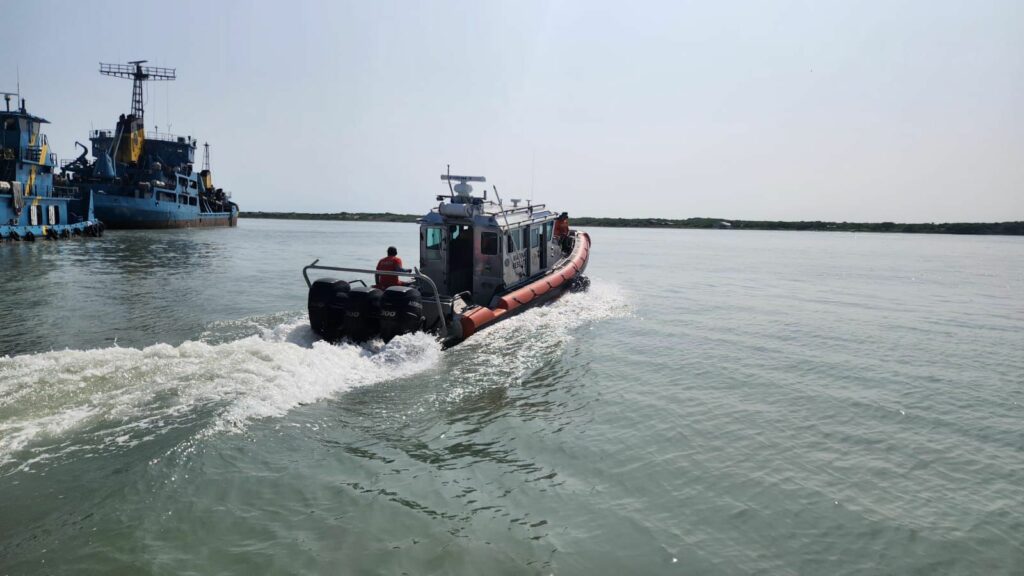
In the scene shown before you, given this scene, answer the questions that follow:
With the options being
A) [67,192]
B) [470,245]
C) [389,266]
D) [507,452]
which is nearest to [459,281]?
[470,245]

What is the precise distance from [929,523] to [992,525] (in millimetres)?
522

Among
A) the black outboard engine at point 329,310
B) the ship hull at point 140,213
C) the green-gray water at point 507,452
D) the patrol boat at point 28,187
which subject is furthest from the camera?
the ship hull at point 140,213

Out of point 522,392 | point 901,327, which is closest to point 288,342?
point 522,392

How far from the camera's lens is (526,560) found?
4266 mm

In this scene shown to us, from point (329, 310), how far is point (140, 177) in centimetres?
5033

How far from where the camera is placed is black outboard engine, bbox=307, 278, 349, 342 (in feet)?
31.7

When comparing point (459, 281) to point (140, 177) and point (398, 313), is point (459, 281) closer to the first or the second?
point (398, 313)

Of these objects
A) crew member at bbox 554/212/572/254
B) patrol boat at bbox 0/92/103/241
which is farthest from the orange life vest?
patrol boat at bbox 0/92/103/241

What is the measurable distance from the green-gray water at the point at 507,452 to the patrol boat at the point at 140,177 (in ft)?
136

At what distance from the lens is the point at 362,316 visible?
961cm

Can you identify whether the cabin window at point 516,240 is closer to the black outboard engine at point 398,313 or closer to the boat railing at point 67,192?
the black outboard engine at point 398,313

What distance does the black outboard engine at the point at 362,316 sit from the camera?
31.5 ft

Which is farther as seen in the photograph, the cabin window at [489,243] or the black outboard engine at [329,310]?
the cabin window at [489,243]

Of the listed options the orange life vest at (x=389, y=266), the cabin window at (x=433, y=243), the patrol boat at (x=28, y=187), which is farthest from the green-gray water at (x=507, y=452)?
the patrol boat at (x=28, y=187)
